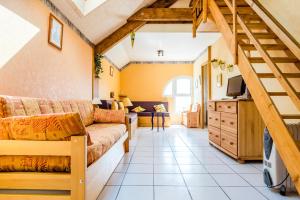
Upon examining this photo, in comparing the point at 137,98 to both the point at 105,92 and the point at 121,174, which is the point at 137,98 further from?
the point at 121,174

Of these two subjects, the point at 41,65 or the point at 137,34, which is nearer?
the point at 41,65

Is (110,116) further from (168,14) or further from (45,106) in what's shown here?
(168,14)

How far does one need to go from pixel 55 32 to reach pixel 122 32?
2.15 meters

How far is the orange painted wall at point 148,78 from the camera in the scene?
8062 millimetres

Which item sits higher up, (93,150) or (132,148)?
(93,150)

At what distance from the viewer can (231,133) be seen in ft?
9.91

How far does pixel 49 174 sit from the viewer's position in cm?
130

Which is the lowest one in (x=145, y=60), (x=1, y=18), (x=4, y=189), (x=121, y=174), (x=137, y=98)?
(x=121, y=174)

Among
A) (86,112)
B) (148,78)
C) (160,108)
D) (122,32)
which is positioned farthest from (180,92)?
(86,112)

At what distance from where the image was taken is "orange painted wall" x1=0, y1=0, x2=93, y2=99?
2.01 m

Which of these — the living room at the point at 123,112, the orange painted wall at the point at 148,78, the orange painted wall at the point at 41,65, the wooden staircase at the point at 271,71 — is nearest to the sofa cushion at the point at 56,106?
the living room at the point at 123,112

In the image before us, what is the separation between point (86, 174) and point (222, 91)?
14.0 feet

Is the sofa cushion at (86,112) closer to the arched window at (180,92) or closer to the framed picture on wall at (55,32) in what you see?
the framed picture on wall at (55,32)

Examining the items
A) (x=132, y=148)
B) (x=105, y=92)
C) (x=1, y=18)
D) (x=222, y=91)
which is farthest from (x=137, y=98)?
(x=1, y=18)
